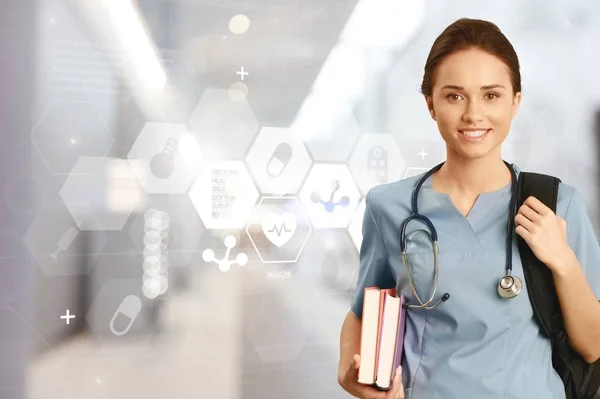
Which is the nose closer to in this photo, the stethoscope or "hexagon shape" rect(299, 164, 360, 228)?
the stethoscope

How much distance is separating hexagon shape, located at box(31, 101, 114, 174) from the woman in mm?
912

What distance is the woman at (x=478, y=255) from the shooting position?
81 centimetres

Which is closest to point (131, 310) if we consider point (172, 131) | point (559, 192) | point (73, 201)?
point (73, 201)

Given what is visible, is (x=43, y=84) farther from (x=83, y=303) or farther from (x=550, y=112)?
(x=550, y=112)

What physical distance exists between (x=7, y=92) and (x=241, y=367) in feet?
3.19

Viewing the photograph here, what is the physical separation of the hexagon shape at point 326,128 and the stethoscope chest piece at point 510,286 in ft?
3.22

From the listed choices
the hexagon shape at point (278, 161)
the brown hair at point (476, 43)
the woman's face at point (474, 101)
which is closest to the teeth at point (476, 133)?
the woman's face at point (474, 101)

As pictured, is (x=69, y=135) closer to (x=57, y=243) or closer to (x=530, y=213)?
(x=57, y=243)

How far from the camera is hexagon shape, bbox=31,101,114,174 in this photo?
4.91 ft

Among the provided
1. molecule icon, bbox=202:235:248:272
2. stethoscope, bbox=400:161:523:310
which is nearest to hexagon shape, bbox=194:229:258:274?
molecule icon, bbox=202:235:248:272

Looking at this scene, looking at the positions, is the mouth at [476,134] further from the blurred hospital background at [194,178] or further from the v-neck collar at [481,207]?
the blurred hospital background at [194,178]

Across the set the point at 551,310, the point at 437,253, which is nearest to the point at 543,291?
the point at 551,310

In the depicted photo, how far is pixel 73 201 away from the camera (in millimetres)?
1510

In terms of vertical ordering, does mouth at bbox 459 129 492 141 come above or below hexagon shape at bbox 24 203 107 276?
above
